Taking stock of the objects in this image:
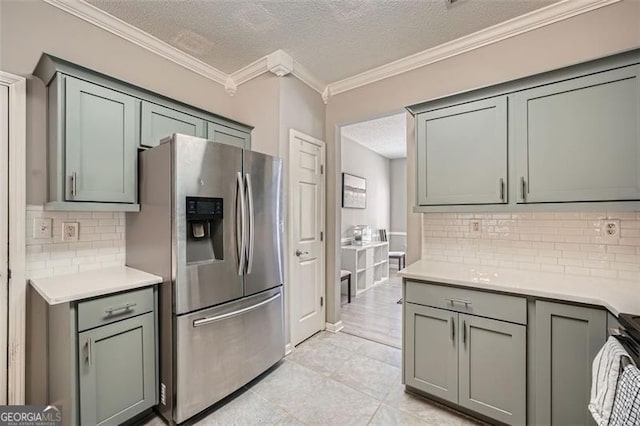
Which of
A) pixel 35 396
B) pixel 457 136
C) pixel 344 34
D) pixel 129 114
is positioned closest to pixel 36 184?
pixel 129 114

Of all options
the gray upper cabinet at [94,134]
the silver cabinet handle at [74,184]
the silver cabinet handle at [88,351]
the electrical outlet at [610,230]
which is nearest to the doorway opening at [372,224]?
the electrical outlet at [610,230]

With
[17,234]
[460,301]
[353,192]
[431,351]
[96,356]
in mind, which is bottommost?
[431,351]

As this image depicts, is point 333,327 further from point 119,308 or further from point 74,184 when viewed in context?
point 74,184

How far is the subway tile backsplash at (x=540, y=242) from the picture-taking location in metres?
1.73

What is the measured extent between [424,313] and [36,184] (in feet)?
8.67

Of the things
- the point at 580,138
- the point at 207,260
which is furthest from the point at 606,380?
the point at 207,260

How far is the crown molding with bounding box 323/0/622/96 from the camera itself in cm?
191

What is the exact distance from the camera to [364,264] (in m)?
4.86

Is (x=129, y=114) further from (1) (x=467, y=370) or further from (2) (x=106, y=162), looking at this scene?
(1) (x=467, y=370)

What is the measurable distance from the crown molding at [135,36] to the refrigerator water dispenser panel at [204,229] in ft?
5.10

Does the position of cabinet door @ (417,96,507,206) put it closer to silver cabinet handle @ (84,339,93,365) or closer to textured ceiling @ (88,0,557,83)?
textured ceiling @ (88,0,557,83)

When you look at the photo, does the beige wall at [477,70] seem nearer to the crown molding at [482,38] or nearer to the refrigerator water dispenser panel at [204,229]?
the crown molding at [482,38]

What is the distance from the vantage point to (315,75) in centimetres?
290

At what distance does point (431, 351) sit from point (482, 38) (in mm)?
2435
